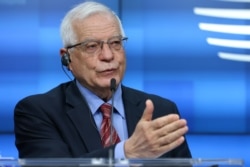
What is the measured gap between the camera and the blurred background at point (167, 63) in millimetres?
3549

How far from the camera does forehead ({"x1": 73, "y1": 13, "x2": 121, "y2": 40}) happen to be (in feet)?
7.74

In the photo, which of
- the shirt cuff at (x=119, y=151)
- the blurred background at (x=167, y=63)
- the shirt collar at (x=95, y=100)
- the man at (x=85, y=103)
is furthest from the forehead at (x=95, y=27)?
the blurred background at (x=167, y=63)

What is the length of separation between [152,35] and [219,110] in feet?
1.71

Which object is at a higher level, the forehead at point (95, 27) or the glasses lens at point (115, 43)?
the forehead at point (95, 27)

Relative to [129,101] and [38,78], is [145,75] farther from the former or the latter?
[129,101]

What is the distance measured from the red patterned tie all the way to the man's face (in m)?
0.07

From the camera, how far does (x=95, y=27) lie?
7.74 ft

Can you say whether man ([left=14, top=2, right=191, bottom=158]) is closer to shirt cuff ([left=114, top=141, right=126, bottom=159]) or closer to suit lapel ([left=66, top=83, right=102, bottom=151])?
suit lapel ([left=66, top=83, right=102, bottom=151])

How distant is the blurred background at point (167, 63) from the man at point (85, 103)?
1.09 m

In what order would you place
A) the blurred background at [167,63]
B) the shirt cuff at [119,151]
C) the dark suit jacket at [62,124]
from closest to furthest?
1. the shirt cuff at [119,151]
2. the dark suit jacket at [62,124]
3. the blurred background at [167,63]

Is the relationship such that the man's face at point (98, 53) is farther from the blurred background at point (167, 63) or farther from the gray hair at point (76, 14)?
the blurred background at point (167, 63)

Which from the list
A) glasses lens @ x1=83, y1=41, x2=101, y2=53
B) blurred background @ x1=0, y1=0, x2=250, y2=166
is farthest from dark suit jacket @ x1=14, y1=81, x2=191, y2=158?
blurred background @ x1=0, y1=0, x2=250, y2=166

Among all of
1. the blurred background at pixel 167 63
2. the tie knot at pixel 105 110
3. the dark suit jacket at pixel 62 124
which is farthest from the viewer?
the blurred background at pixel 167 63

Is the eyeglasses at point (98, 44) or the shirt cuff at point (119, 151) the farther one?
the eyeglasses at point (98, 44)
